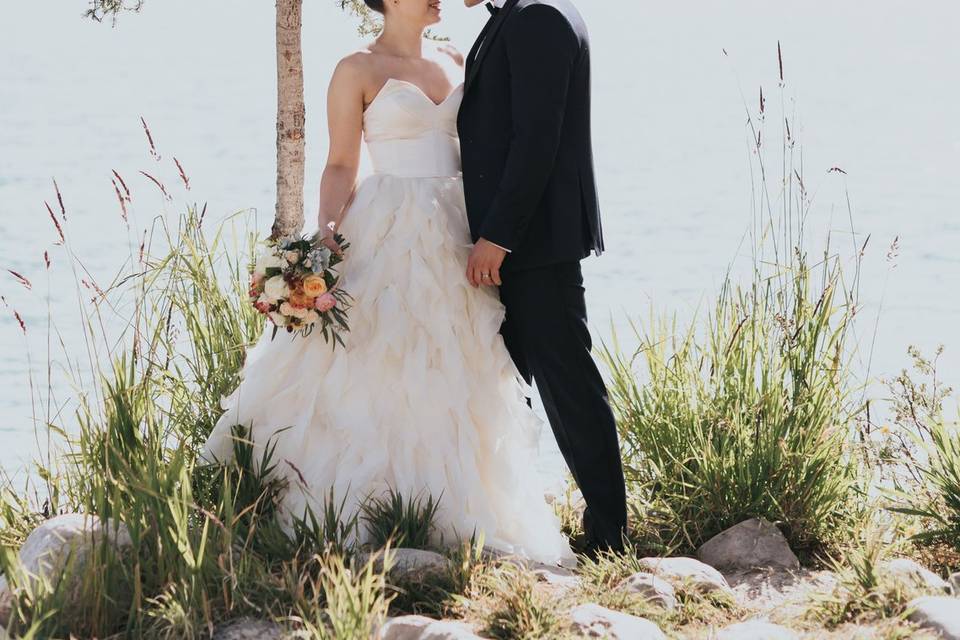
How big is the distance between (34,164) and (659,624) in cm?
1644

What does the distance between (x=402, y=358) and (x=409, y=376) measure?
2.5 inches

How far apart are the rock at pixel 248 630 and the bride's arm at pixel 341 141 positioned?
1.24 metres

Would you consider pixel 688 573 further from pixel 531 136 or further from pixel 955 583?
pixel 531 136

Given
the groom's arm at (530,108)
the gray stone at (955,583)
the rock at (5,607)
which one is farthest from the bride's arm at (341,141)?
the gray stone at (955,583)

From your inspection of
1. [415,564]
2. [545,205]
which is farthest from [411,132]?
[415,564]

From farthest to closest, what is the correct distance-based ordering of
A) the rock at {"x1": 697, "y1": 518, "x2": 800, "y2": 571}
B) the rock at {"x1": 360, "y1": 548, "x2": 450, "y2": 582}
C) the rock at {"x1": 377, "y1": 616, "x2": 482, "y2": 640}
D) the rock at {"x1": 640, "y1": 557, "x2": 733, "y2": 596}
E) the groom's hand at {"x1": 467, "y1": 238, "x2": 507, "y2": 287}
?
the rock at {"x1": 697, "y1": 518, "x2": 800, "y2": 571} → the groom's hand at {"x1": 467, "y1": 238, "x2": 507, "y2": 287} → the rock at {"x1": 640, "y1": 557, "x2": 733, "y2": 596} → the rock at {"x1": 360, "y1": 548, "x2": 450, "y2": 582} → the rock at {"x1": 377, "y1": 616, "x2": 482, "y2": 640}

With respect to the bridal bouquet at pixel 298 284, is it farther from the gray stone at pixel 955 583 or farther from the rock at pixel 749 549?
the gray stone at pixel 955 583

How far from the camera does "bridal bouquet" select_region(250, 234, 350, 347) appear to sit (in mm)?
3490

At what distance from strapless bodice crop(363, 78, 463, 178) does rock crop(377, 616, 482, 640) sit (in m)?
1.46

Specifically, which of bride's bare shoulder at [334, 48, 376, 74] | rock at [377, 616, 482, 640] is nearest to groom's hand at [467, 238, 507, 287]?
bride's bare shoulder at [334, 48, 376, 74]

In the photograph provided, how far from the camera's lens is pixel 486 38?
3609 millimetres

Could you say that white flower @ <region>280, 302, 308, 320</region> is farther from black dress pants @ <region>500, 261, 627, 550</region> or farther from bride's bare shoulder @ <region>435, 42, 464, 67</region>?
bride's bare shoulder @ <region>435, 42, 464, 67</region>

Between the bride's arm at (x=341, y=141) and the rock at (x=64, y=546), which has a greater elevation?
the bride's arm at (x=341, y=141)

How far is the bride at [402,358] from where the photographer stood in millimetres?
3678
